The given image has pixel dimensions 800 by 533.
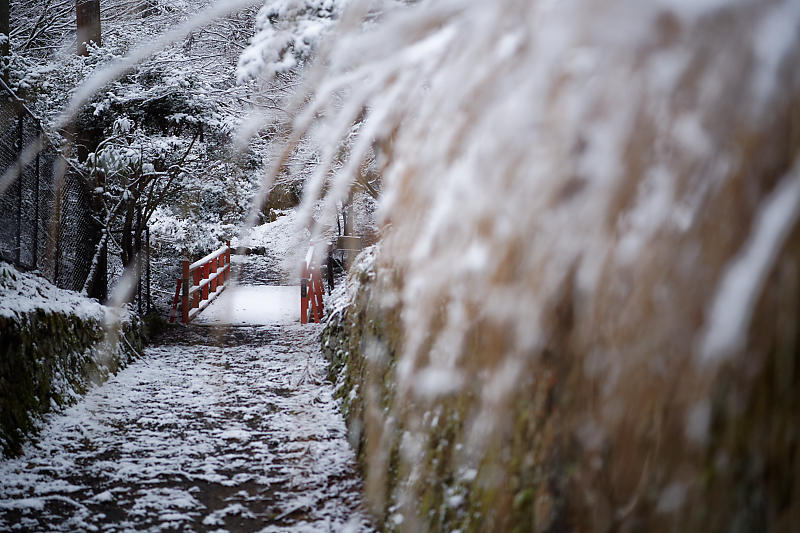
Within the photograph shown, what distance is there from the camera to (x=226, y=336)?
806cm

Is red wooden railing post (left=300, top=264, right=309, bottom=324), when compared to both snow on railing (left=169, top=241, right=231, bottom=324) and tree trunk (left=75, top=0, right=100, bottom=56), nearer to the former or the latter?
snow on railing (left=169, top=241, right=231, bottom=324)

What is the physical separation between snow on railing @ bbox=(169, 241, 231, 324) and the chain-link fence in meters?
1.65

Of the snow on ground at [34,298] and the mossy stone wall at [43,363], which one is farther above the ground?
the snow on ground at [34,298]

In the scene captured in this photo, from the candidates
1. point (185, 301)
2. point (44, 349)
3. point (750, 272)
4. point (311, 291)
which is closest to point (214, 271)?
point (185, 301)

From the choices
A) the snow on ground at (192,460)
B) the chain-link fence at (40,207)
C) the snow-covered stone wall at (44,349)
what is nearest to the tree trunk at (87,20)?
the chain-link fence at (40,207)

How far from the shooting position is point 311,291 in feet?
30.0

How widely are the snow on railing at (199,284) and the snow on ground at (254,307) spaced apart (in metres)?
0.17

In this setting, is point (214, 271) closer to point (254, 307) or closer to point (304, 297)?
point (254, 307)

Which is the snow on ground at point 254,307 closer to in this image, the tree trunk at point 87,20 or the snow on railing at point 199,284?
the snow on railing at point 199,284

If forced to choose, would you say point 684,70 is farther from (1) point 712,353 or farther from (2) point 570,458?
(2) point 570,458

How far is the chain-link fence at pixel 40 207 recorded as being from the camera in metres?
5.06

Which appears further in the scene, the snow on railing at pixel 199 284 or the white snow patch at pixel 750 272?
the snow on railing at pixel 199 284

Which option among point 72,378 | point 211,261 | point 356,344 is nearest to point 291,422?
point 356,344

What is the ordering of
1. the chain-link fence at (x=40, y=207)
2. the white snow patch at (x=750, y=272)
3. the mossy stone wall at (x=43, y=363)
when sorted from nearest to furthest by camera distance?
the white snow patch at (x=750, y=272) → the mossy stone wall at (x=43, y=363) → the chain-link fence at (x=40, y=207)
